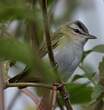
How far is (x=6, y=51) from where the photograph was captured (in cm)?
61

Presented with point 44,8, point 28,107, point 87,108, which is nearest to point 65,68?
point 28,107

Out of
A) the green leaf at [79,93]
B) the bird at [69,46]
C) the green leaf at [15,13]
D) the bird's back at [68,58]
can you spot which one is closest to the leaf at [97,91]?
the green leaf at [79,93]

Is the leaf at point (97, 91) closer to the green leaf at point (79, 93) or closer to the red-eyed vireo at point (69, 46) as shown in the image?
the green leaf at point (79, 93)

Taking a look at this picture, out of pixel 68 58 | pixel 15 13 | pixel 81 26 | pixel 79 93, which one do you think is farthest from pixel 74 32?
pixel 15 13

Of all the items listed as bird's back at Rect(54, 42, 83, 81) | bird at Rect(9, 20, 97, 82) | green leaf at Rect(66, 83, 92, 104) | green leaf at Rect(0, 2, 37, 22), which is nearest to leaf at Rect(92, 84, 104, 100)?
green leaf at Rect(66, 83, 92, 104)

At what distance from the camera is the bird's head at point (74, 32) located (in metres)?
3.00

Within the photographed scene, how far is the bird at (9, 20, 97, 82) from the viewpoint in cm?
257

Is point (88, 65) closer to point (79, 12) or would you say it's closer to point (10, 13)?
point (79, 12)

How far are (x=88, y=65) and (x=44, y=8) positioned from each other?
0.94 metres

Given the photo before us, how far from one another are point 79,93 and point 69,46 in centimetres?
154

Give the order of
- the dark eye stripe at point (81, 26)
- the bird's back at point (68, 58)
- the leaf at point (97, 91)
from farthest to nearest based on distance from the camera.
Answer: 1. the dark eye stripe at point (81, 26)
2. the bird's back at point (68, 58)
3. the leaf at point (97, 91)

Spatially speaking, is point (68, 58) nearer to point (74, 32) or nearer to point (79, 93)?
point (74, 32)

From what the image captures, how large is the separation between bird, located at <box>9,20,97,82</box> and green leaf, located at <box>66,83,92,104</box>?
0.95 m

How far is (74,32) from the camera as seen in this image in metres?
3.21
